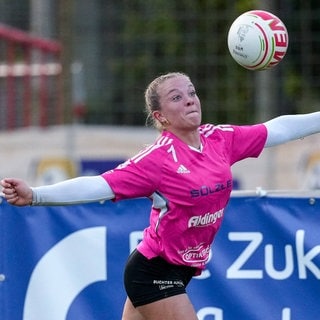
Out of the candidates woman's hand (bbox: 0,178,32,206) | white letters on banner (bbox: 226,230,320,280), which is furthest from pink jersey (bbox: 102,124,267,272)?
white letters on banner (bbox: 226,230,320,280)

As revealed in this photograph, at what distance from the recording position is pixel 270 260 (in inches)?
291

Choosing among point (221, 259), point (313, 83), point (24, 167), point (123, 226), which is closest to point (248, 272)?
point (221, 259)

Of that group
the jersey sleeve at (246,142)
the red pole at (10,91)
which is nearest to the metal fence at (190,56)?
the red pole at (10,91)

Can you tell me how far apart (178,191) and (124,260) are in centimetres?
112

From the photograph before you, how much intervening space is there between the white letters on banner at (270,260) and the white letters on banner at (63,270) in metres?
0.78

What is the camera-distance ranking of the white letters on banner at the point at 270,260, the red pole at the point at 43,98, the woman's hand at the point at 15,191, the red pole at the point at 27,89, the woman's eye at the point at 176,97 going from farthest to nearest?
the red pole at the point at 43,98, the red pole at the point at 27,89, the white letters on banner at the point at 270,260, the woman's eye at the point at 176,97, the woman's hand at the point at 15,191

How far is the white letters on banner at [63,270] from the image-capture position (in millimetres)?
7508

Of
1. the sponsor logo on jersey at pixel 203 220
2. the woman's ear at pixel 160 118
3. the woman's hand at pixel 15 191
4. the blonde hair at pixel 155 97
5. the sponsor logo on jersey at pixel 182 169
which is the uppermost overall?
the blonde hair at pixel 155 97

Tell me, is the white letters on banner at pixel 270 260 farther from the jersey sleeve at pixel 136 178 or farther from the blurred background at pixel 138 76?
the blurred background at pixel 138 76

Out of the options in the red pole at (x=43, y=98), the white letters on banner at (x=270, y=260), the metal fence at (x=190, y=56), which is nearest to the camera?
the white letters on banner at (x=270, y=260)

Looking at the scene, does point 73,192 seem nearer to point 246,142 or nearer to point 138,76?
point 246,142

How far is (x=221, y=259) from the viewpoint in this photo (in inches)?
294

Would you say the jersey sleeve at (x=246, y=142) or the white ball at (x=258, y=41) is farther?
the white ball at (x=258, y=41)

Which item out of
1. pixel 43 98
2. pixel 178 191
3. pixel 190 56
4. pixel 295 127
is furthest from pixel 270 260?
pixel 43 98
